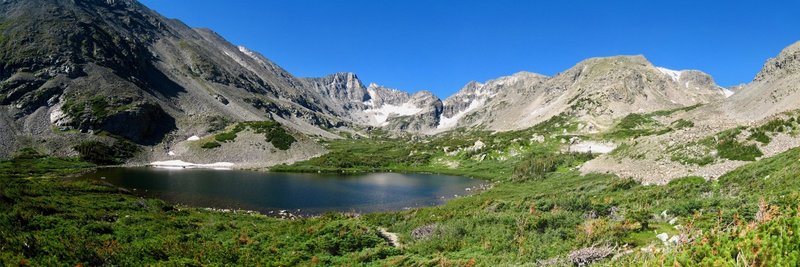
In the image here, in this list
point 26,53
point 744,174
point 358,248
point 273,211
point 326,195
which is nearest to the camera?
point 358,248

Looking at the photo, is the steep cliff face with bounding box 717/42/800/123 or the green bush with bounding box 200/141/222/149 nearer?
the steep cliff face with bounding box 717/42/800/123

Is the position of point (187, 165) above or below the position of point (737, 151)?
below

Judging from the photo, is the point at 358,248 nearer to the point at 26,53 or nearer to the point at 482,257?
the point at 482,257

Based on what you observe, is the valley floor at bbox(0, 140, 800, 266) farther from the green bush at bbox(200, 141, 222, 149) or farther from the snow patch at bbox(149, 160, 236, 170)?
the green bush at bbox(200, 141, 222, 149)

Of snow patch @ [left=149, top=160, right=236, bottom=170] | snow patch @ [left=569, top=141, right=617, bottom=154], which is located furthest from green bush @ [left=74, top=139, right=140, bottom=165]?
snow patch @ [left=569, top=141, right=617, bottom=154]

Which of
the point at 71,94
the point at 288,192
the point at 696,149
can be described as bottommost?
the point at 288,192

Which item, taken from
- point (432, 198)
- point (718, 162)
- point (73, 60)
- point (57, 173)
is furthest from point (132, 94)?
point (718, 162)

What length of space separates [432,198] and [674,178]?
4183 centimetres

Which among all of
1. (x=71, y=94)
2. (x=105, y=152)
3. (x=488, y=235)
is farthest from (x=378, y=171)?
(x=71, y=94)

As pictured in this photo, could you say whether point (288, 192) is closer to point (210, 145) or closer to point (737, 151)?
point (737, 151)

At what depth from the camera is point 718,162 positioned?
44.2 metres

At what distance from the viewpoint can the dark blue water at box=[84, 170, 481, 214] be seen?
211 ft

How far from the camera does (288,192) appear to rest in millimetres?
77500

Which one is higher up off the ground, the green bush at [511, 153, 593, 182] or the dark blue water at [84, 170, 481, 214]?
the green bush at [511, 153, 593, 182]
